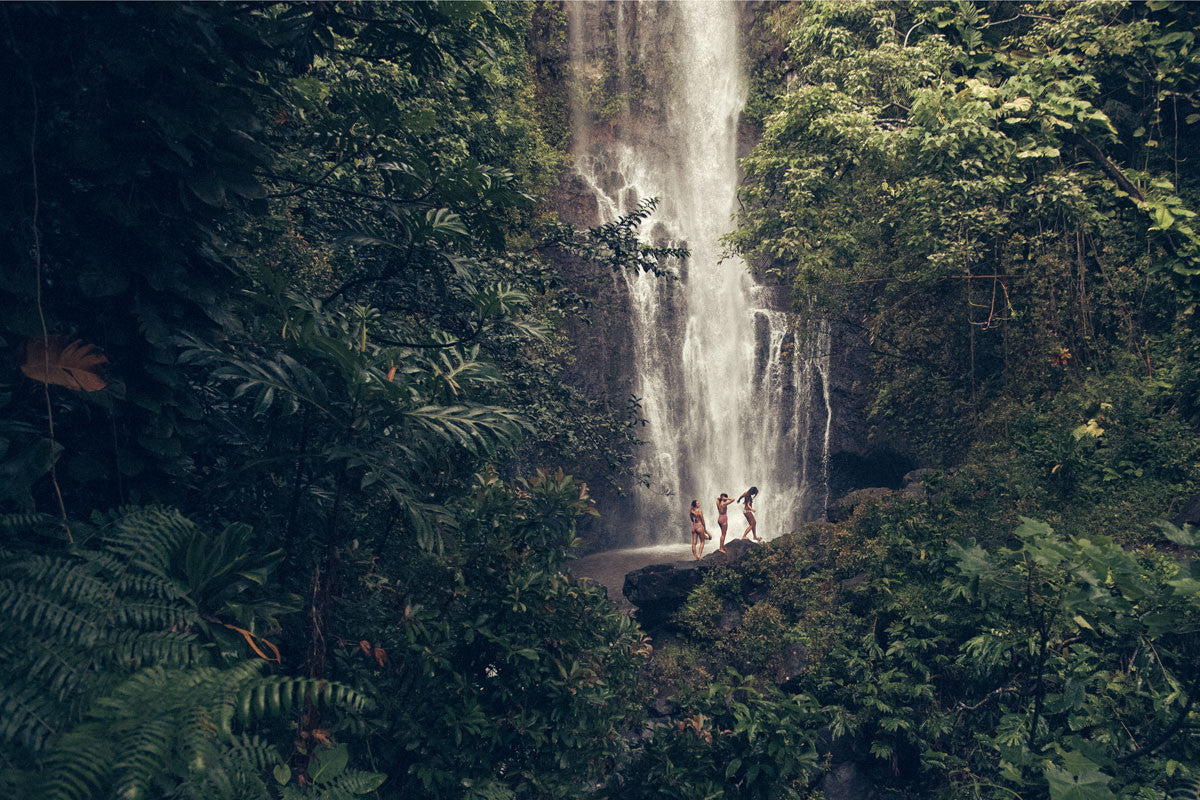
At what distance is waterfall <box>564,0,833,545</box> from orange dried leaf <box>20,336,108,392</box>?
47.0 feet

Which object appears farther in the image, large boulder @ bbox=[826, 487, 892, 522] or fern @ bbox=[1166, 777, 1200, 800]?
large boulder @ bbox=[826, 487, 892, 522]

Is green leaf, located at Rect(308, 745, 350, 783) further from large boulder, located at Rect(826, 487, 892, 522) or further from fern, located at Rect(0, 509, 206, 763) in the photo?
large boulder, located at Rect(826, 487, 892, 522)

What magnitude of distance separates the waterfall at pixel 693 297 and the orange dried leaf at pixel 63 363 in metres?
14.3

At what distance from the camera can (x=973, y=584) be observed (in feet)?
12.3

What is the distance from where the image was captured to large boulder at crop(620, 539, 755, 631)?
9.79 metres

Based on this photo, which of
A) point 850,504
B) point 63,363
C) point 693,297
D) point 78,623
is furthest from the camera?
point 693,297

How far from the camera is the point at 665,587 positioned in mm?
9867

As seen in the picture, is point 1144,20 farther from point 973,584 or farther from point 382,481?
point 382,481

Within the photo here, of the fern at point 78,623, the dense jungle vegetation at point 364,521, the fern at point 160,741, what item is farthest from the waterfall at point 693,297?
the fern at point 160,741

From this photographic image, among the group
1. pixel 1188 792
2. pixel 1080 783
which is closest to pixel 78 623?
pixel 1080 783

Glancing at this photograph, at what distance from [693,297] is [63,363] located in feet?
51.7

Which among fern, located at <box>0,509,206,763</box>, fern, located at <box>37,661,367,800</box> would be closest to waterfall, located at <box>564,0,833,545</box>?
fern, located at <box>0,509,206,763</box>

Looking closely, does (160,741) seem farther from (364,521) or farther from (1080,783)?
(1080,783)

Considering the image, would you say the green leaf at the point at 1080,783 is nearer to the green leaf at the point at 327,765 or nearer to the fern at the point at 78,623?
the green leaf at the point at 327,765
